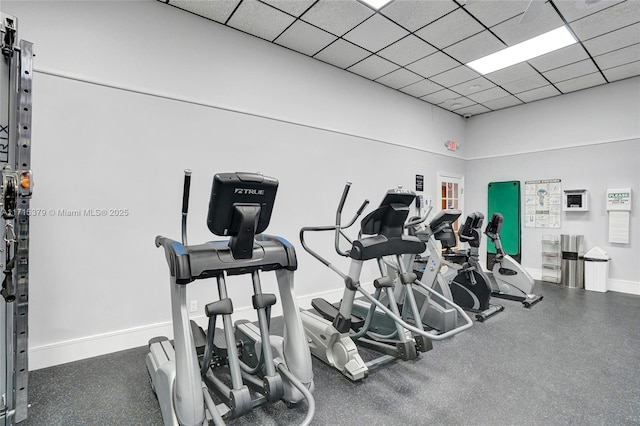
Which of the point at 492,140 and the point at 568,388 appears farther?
the point at 492,140

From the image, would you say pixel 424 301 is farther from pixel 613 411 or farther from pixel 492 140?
pixel 492 140

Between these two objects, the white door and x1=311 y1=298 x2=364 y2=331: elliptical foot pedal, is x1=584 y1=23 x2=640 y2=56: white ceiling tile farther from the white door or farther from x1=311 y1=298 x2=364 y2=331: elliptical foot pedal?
x1=311 y1=298 x2=364 y2=331: elliptical foot pedal

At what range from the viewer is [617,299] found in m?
4.79

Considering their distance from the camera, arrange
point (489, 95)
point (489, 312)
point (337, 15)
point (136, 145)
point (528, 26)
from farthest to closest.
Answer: point (489, 95), point (489, 312), point (528, 26), point (337, 15), point (136, 145)

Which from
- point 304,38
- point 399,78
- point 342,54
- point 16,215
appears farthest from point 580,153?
point 16,215

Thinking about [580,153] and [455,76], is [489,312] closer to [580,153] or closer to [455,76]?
[455,76]

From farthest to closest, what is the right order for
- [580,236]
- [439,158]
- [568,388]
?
1. [439,158]
2. [580,236]
3. [568,388]

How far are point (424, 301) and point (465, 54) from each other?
328cm

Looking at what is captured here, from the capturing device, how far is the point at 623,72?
16.0 feet

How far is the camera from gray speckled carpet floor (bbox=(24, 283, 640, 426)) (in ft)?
6.78

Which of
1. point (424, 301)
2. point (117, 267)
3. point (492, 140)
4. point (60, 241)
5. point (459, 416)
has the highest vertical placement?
point (492, 140)

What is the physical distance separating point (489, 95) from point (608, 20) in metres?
2.29

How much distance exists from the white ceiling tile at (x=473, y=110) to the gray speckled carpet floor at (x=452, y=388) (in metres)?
4.57

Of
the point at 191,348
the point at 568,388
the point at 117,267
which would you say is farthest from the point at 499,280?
the point at 117,267
